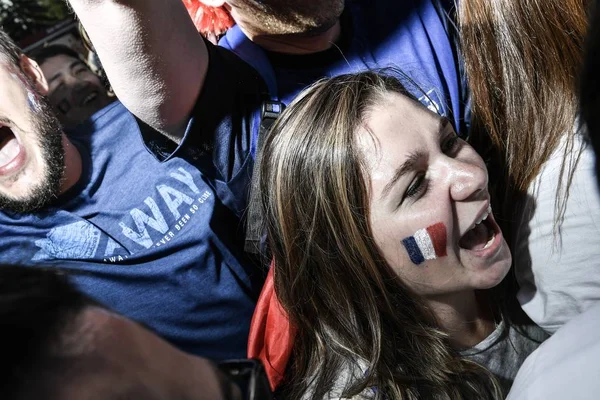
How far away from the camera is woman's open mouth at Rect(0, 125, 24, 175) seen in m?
1.84

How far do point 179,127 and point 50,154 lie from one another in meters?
0.53

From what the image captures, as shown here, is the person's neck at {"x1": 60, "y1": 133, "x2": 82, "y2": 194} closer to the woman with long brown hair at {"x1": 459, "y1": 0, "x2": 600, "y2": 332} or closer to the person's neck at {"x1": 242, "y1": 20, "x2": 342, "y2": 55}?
the person's neck at {"x1": 242, "y1": 20, "x2": 342, "y2": 55}

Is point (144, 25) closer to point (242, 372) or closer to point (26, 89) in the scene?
point (26, 89)

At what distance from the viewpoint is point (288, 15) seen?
164 cm

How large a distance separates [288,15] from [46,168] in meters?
0.81

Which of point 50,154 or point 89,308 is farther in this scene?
point 50,154

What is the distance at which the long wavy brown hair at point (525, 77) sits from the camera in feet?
4.35

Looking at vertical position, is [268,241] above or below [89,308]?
below

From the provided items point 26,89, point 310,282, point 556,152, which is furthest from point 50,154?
point 556,152

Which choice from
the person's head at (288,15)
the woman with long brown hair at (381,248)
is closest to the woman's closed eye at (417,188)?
the woman with long brown hair at (381,248)

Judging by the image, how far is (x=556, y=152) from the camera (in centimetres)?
128

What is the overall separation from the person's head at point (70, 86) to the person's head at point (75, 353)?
6.01ft

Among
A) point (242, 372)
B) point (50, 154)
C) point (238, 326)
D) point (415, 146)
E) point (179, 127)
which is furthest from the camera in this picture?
point (50, 154)

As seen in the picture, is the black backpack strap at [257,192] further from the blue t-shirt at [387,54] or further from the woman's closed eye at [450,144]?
the woman's closed eye at [450,144]
